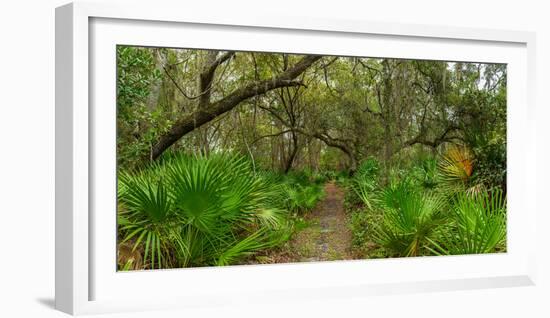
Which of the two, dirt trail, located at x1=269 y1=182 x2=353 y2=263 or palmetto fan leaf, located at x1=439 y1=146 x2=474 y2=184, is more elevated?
palmetto fan leaf, located at x1=439 y1=146 x2=474 y2=184

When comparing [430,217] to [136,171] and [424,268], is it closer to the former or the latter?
[424,268]

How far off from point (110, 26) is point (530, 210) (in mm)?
4209

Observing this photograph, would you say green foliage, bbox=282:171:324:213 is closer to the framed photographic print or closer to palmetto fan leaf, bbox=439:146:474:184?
the framed photographic print

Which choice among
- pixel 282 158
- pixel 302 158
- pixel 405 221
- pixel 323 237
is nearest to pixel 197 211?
pixel 282 158

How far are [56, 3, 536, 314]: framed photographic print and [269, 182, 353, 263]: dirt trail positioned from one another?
1cm

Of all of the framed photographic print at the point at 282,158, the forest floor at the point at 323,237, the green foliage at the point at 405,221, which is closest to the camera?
the framed photographic print at the point at 282,158

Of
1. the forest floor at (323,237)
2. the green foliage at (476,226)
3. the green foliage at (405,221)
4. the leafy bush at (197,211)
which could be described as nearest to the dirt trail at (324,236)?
the forest floor at (323,237)

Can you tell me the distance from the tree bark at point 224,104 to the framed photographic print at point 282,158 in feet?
0.04

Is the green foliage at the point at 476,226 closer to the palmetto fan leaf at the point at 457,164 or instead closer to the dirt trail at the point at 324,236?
the palmetto fan leaf at the point at 457,164

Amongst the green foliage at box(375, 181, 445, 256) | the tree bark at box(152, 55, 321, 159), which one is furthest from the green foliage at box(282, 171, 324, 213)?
the tree bark at box(152, 55, 321, 159)

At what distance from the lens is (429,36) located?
24.0 ft

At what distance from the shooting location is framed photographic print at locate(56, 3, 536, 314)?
6.27 meters

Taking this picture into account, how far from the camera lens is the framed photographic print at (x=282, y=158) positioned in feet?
20.6

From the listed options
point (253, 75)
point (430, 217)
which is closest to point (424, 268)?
point (430, 217)
